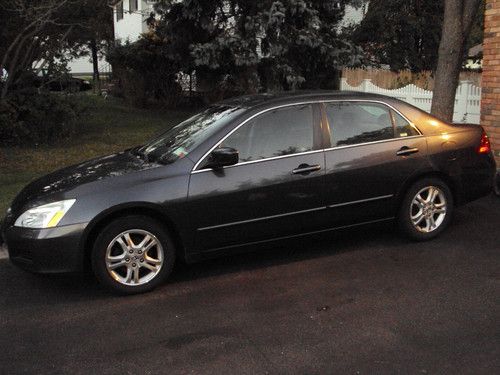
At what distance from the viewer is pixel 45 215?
4.38 m

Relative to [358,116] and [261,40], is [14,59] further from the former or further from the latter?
[358,116]

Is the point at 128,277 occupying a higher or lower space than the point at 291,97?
lower

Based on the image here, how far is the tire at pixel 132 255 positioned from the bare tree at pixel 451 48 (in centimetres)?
544

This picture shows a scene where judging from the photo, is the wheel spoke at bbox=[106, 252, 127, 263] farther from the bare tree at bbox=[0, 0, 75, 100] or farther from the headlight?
the bare tree at bbox=[0, 0, 75, 100]

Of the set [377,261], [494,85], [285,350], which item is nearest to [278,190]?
[377,261]

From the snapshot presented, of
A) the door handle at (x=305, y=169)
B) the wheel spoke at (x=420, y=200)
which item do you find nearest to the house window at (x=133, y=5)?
the wheel spoke at (x=420, y=200)

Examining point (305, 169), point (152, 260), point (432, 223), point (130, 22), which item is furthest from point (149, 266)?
point (130, 22)

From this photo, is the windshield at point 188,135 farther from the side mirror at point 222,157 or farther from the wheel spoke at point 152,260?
the wheel spoke at point 152,260

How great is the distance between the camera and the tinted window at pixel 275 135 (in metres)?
4.87

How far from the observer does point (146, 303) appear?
4.40m

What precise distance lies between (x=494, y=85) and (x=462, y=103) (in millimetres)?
3113

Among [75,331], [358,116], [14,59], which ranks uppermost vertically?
[14,59]

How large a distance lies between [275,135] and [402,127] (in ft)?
4.40

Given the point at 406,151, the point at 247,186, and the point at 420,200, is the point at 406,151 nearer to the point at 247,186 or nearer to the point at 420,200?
the point at 420,200
